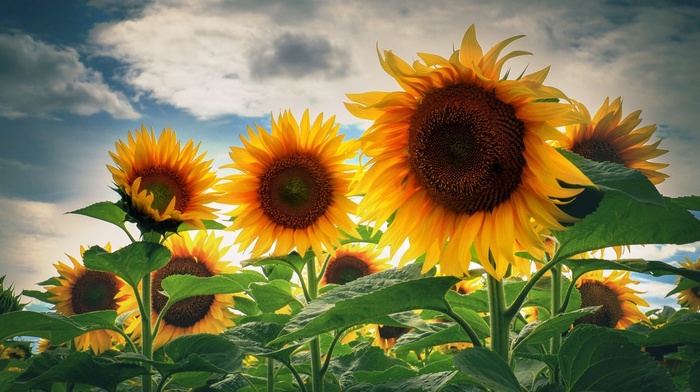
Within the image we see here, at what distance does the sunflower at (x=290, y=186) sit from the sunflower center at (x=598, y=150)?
3.58 feet

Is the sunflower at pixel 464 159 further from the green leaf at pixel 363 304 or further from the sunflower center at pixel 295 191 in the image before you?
the sunflower center at pixel 295 191

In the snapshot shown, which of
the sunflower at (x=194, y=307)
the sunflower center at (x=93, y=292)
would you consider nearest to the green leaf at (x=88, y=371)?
the sunflower at (x=194, y=307)

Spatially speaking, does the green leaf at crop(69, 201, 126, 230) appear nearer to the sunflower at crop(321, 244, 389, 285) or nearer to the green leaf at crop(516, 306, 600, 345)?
the green leaf at crop(516, 306, 600, 345)

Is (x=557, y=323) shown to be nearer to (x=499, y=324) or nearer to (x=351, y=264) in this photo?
(x=499, y=324)

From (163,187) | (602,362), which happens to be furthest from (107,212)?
(602,362)

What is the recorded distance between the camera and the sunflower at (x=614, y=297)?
4.11 metres

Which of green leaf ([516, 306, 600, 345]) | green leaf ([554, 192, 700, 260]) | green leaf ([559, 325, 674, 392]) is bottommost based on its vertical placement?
green leaf ([559, 325, 674, 392])

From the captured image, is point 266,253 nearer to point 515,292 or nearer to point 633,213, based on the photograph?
point 515,292

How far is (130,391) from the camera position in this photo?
11.9 ft

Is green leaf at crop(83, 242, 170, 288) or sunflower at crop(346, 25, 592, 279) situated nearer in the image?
sunflower at crop(346, 25, 592, 279)

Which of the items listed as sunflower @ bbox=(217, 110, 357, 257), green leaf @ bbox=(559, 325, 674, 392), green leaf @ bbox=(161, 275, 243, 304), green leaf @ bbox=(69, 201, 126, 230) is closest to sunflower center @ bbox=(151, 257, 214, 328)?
sunflower @ bbox=(217, 110, 357, 257)

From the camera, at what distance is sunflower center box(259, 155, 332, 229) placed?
11.0 ft

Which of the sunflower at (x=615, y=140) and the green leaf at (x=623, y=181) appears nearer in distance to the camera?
the green leaf at (x=623, y=181)

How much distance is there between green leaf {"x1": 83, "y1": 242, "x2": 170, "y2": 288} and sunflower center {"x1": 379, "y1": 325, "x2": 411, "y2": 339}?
3.17 meters
